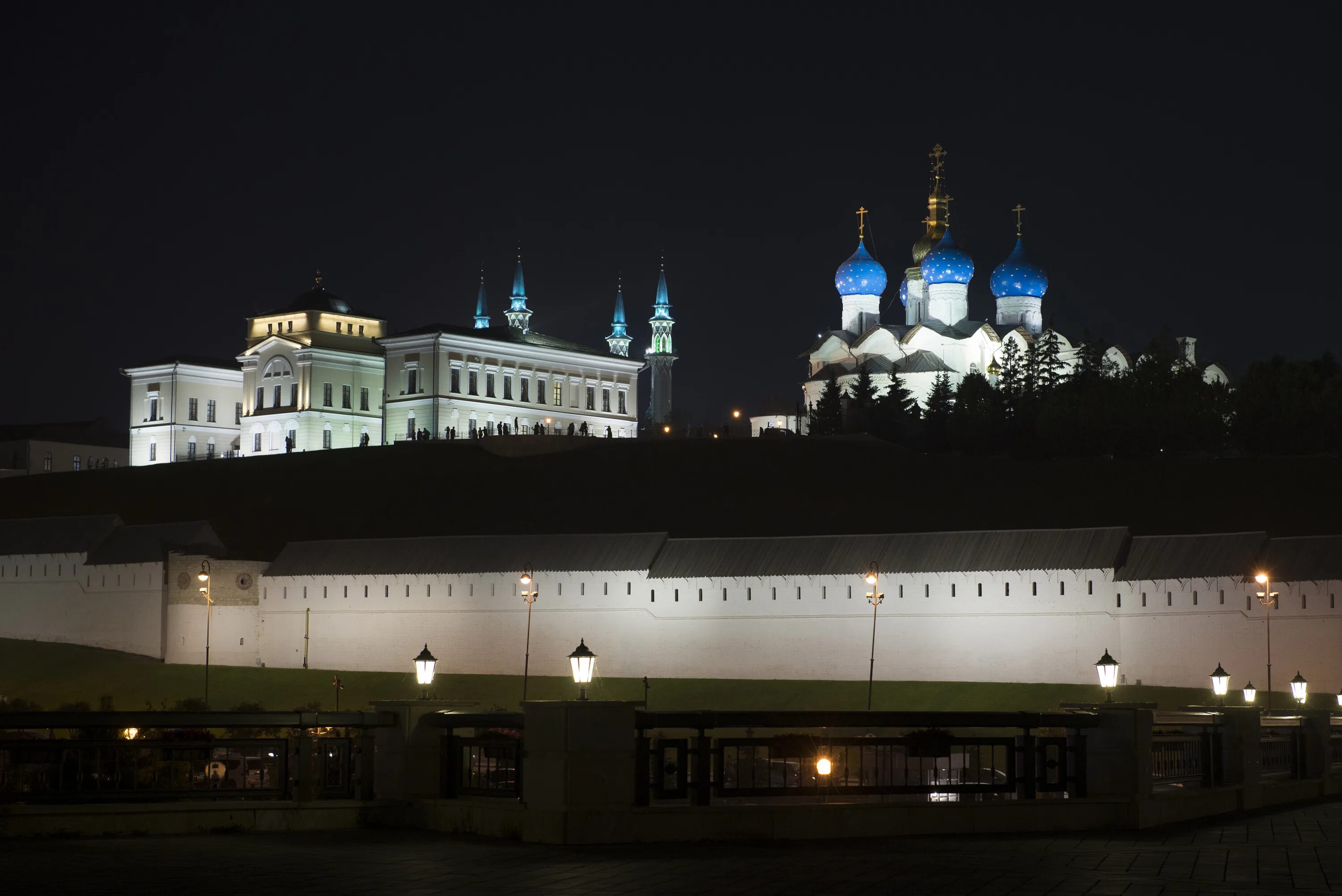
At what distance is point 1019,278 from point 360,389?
32747 millimetres

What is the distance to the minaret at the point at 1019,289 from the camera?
96125 millimetres

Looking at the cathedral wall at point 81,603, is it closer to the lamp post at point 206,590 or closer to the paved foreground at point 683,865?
the lamp post at point 206,590

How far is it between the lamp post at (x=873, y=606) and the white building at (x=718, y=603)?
0.88ft

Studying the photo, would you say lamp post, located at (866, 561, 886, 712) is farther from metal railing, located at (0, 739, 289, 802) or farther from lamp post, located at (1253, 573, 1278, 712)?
metal railing, located at (0, 739, 289, 802)

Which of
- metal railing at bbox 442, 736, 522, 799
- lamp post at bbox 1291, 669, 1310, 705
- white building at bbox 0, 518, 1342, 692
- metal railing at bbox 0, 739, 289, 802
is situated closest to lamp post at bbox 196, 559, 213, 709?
white building at bbox 0, 518, 1342, 692

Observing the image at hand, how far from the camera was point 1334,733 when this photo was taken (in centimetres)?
2436

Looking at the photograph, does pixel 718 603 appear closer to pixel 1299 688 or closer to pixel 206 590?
pixel 206 590

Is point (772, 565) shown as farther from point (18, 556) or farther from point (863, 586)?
point (18, 556)

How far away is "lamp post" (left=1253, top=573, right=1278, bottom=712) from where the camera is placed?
142 ft

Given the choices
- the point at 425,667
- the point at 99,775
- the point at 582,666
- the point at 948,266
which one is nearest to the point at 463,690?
the point at 425,667

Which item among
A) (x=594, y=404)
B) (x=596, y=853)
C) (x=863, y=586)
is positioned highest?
(x=594, y=404)

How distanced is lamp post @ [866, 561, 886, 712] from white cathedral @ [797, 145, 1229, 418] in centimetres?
3691

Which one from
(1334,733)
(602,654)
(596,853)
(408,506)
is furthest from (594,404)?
(596,853)

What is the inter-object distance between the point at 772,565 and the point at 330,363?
47227 millimetres
